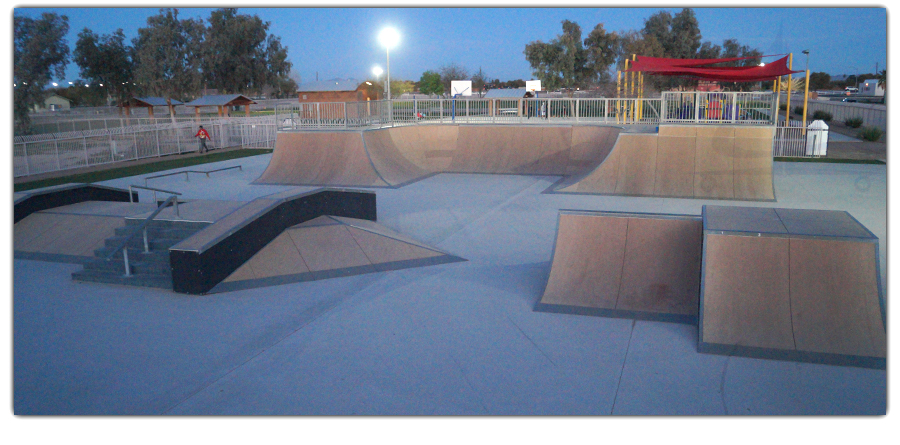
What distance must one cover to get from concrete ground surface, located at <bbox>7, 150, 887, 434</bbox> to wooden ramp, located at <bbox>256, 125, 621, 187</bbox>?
9.47 meters

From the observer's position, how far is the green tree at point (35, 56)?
93.1ft

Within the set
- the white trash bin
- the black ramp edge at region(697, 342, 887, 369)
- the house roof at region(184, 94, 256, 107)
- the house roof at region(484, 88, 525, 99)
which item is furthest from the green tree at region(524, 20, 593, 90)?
the black ramp edge at region(697, 342, 887, 369)

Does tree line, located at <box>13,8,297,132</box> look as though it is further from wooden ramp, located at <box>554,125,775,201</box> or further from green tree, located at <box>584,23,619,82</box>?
wooden ramp, located at <box>554,125,775,201</box>

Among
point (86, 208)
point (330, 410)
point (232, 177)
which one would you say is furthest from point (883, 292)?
point (232, 177)

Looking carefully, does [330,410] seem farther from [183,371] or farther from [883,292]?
[883,292]

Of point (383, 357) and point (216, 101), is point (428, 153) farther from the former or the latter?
point (216, 101)

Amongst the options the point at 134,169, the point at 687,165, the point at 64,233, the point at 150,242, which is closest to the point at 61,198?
the point at 64,233

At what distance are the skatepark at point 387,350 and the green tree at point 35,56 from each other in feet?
83.3

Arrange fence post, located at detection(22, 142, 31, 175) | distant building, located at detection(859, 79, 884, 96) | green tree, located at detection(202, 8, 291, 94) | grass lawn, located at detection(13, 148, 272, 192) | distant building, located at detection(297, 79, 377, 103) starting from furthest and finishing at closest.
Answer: distant building, located at detection(297, 79, 377, 103), green tree, located at detection(202, 8, 291, 94), distant building, located at detection(859, 79, 884, 96), fence post, located at detection(22, 142, 31, 175), grass lawn, located at detection(13, 148, 272, 192)

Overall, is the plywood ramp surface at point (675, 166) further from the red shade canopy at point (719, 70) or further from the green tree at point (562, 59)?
the green tree at point (562, 59)

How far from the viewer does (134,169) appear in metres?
21.2

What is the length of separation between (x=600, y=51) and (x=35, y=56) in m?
38.4

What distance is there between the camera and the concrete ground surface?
4480 millimetres

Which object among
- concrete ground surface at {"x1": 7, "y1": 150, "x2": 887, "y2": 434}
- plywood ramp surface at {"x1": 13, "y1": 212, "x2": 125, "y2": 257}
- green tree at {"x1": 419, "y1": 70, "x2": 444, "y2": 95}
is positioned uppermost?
green tree at {"x1": 419, "y1": 70, "x2": 444, "y2": 95}
